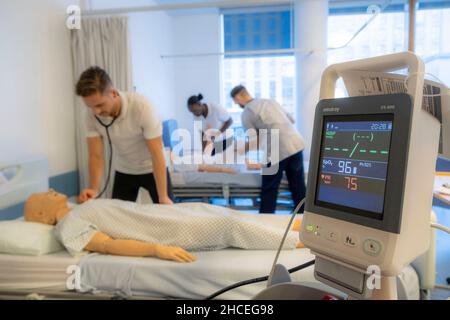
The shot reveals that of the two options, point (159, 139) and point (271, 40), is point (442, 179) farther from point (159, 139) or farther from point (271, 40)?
point (271, 40)

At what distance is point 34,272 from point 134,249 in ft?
1.40

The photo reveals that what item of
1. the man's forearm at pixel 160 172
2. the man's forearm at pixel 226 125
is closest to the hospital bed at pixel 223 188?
the man's forearm at pixel 226 125

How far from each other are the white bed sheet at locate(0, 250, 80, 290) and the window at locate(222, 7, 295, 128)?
297 cm

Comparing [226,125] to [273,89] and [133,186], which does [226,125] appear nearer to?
[273,89]

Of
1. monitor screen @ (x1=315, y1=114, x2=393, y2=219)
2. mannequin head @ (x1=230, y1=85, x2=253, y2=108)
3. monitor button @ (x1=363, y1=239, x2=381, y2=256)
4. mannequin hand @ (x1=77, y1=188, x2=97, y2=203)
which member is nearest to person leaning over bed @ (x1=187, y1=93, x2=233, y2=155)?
mannequin head @ (x1=230, y1=85, x2=253, y2=108)

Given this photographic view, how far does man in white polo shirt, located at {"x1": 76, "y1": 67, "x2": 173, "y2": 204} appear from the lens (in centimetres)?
170

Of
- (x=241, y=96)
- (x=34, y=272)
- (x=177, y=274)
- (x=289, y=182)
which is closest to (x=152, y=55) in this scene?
(x=241, y=96)

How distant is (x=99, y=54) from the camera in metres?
2.60

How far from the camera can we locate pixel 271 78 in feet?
14.7

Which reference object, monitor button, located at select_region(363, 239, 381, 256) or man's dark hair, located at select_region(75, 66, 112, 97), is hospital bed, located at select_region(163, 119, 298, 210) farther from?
monitor button, located at select_region(363, 239, 381, 256)

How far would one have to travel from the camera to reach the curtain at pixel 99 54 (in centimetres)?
254

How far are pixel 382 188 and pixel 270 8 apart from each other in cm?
441

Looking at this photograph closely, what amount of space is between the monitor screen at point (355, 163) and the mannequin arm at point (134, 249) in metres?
0.96
